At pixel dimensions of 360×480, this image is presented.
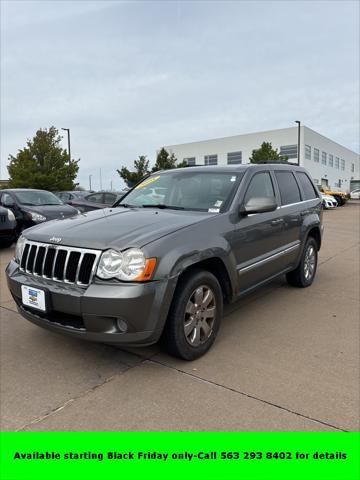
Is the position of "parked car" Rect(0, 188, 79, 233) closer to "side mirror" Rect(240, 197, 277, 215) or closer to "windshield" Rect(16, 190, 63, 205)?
"windshield" Rect(16, 190, 63, 205)

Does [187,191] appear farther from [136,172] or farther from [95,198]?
[136,172]

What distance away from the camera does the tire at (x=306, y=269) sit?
5.48m

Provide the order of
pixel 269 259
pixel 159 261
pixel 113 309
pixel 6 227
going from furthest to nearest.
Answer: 1. pixel 6 227
2. pixel 269 259
3. pixel 159 261
4. pixel 113 309

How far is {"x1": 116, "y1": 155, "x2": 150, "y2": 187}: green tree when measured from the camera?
38312mm

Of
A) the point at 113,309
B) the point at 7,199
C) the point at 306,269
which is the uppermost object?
the point at 7,199

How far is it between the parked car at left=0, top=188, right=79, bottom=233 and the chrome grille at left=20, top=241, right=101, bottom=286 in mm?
6364

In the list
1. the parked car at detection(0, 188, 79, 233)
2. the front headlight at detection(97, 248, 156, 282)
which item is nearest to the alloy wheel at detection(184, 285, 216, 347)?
the front headlight at detection(97, 248, 156, 282)

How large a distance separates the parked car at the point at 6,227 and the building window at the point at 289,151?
1991 inches

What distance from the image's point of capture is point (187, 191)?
167 inches

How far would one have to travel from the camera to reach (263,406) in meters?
2.70

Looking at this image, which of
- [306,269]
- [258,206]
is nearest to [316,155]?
[306,269]

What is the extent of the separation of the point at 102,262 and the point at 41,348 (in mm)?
1304

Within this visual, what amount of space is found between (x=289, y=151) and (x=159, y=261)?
55.8m

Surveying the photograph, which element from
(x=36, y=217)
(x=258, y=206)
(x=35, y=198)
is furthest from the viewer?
(x=35, y=198)
